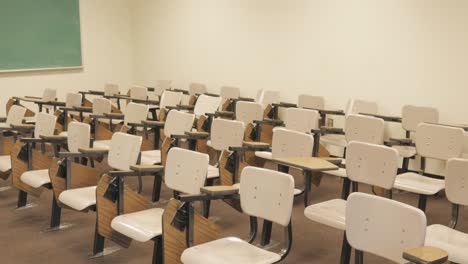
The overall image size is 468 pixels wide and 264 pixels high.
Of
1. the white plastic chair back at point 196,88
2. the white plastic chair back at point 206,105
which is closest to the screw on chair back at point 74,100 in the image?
the white plastic chair back at point 206,105

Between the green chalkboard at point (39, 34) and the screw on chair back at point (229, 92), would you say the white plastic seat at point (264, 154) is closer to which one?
the screw on chair back at point (229, 92)

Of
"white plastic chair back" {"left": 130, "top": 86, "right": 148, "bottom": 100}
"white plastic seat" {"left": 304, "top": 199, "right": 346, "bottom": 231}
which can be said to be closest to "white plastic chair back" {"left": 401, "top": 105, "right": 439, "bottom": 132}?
"white plastic seat" {"left": 304, "top": 199, "right": 346, "bottom": 231}

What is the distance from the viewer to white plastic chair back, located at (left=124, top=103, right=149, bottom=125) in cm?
580

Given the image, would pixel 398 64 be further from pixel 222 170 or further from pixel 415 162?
pixel 222 170

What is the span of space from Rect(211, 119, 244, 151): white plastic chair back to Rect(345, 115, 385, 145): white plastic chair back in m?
1.23

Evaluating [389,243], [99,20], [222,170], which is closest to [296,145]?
[222,170]

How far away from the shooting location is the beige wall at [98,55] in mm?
8805

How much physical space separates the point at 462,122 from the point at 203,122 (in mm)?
2865

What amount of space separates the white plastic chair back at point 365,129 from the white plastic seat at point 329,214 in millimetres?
1557

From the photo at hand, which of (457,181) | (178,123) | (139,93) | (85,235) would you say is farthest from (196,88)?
(457,181)

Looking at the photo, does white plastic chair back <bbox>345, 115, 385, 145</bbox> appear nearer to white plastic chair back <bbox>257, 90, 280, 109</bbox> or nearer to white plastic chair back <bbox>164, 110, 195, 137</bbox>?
white plastic chair back <bbox>164, 110, 195, 137</bbox>

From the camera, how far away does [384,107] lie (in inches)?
241

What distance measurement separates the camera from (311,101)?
656 cm

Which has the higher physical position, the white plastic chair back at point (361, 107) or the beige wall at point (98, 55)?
the beige wall at point (98, 55)
